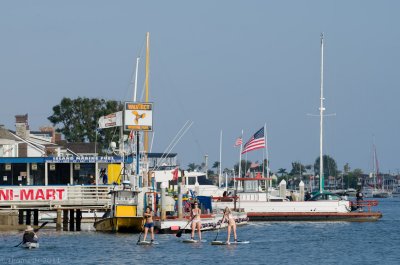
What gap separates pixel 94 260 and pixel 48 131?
9564cm

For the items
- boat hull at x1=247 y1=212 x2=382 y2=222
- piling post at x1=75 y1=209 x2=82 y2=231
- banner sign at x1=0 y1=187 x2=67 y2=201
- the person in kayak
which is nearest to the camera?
the person in kayak

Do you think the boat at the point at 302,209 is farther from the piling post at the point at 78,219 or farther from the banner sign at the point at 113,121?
the piling post at the point at 78,219

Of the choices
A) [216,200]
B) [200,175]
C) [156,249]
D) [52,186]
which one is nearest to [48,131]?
[200,175]

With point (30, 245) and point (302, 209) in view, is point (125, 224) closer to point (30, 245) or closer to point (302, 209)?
point (30, 245)

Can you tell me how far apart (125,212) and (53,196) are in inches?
254

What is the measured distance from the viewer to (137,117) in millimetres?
72062

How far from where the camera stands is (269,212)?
89.2 metres

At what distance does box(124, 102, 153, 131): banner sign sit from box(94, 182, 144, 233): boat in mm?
4220

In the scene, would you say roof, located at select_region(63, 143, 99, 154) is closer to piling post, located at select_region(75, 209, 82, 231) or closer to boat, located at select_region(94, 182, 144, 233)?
piling post, located at select_region(75, 209, 82, 231)

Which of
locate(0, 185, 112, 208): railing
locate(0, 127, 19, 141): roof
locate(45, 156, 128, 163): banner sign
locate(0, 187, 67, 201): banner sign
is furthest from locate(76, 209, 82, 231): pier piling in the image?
locate(0, 127, 19, 141): roof

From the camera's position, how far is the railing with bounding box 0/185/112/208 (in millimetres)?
72812

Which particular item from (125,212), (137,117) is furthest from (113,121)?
(125,212)

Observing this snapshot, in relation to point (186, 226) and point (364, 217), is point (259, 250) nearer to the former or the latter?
point (186, 226)

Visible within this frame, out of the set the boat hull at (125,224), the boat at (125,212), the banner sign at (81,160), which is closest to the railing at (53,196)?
the boat hull at (125,224)
